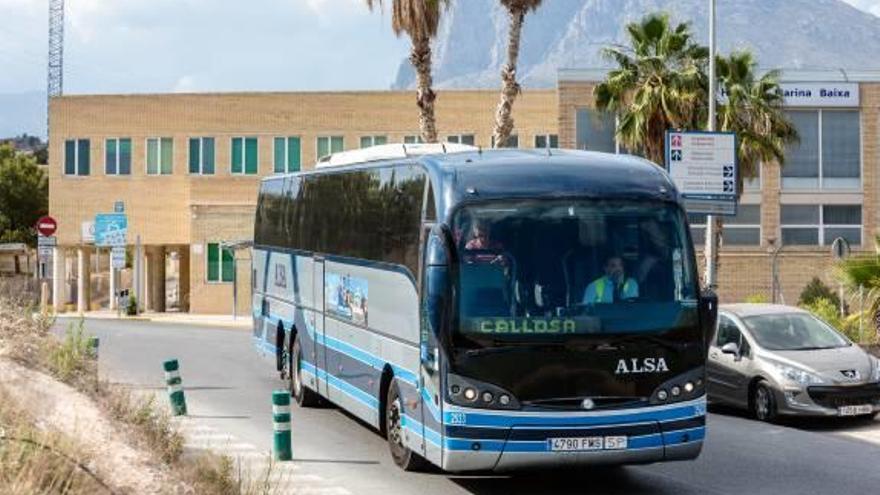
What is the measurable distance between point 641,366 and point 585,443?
2.74 feet

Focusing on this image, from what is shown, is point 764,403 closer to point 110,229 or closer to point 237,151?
point 110,229

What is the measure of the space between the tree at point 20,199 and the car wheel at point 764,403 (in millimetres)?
65657

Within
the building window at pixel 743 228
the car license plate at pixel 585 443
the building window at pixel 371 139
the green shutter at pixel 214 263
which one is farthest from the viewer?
the building window at pixel 371 139

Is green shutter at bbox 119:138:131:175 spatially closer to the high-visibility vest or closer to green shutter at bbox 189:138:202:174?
green shutter at bbox 189:138:202:174

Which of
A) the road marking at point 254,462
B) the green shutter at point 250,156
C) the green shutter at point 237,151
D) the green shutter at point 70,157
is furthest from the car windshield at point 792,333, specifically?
the green shutter at point 70,157

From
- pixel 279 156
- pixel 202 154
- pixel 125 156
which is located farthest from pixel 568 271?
pixel 125 156

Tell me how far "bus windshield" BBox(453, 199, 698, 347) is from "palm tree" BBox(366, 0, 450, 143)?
21.0 metres

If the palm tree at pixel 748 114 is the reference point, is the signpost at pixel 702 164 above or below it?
below

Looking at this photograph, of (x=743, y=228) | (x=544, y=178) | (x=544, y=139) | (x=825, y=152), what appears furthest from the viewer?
(x=544, y=139)

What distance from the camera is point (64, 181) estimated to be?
180 ft

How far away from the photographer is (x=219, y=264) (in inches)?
2042

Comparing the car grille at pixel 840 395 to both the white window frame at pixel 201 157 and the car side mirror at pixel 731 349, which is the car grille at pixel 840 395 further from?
the white window frame at pixel 201 157

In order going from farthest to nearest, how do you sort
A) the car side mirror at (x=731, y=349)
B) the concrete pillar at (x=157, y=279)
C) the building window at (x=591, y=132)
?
1. the concrete pillar at (x=157, y=279)
2. the building window at (x=591, y=132)
3. the car side mirror at (x=731, y=349)

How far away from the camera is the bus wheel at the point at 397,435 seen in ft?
40.7
